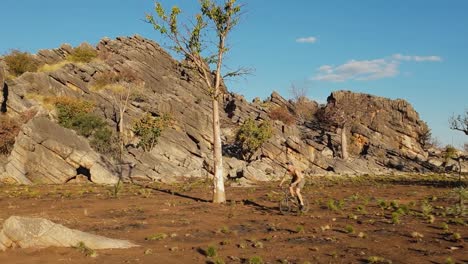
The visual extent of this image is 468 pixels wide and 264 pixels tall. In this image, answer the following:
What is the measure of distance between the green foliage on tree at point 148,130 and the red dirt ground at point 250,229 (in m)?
34.4

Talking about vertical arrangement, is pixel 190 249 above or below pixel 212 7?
below

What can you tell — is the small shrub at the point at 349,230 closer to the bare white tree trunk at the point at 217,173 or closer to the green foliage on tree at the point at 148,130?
the bare white tree trunk at the point at 217,173

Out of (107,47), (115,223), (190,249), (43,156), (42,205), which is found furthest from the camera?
(107,47)

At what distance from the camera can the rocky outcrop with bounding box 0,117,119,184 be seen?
35406mm

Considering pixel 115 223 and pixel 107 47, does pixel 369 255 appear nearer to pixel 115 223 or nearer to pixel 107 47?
pixel 115 223

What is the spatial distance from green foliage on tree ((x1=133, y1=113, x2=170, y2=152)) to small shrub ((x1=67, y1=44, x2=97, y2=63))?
27529 millimetres

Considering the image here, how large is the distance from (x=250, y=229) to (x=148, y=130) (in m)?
46.3

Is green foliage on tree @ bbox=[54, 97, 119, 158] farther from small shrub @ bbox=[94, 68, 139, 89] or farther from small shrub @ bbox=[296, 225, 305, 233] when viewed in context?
small shrub @ bbox=[296, 225, 305, 233]

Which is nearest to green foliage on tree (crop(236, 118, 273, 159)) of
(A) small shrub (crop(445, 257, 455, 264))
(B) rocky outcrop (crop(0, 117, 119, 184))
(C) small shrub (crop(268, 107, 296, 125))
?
(C) small shrub (crop(268, 107, 296, 125))

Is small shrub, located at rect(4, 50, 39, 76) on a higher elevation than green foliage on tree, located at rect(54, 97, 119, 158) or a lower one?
higher

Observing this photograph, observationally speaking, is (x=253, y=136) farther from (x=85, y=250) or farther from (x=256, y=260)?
(x=256, y=260)

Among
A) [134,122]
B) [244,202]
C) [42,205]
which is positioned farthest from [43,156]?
[134,122]

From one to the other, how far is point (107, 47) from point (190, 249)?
84625mm

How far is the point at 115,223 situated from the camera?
53.0 feet
